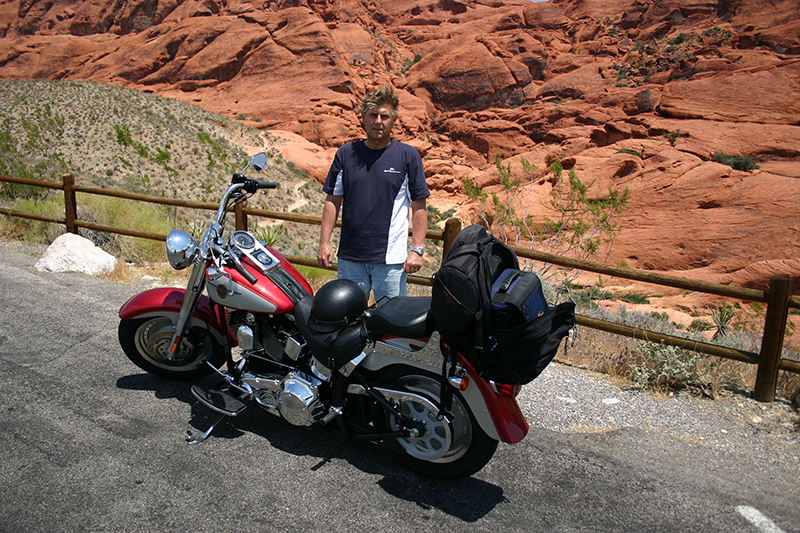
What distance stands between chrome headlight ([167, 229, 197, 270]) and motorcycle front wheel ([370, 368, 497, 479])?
4.20ft

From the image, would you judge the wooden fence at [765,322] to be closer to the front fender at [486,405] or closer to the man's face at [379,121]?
the man's face at [379,121]

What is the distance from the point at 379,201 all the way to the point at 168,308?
1488 millimetres

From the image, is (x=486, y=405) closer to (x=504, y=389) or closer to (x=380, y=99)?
(x=504, y=389)

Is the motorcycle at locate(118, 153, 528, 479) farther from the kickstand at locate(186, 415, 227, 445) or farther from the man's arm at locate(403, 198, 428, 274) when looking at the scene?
the man's arm at locate(403, 198, 428, 274)

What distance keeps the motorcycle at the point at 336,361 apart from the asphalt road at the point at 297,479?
206 millimetres

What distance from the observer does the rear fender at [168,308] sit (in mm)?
3223

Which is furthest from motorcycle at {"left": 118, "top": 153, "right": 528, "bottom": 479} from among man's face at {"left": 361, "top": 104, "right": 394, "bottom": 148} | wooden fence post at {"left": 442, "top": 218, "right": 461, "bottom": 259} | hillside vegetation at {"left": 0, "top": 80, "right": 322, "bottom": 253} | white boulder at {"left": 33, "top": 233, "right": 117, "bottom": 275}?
hillside vegetation at {"left": 0, "top": 80, "right": 322, "bottom": 253}

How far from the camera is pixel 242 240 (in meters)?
2.95

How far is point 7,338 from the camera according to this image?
4184mm

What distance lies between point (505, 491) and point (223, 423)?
1.72 meters

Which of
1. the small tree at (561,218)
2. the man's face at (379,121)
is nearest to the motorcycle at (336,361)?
the man's face at (379,121)

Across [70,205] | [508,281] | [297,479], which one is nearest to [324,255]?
[297,479]

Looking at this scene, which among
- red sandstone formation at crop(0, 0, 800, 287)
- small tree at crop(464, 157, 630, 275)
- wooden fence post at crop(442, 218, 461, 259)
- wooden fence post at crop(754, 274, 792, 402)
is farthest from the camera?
red sandstone formation at crop(0, 0, 800, 287)

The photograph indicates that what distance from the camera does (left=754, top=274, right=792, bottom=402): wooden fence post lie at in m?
3.77
